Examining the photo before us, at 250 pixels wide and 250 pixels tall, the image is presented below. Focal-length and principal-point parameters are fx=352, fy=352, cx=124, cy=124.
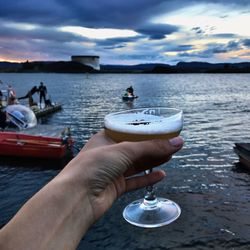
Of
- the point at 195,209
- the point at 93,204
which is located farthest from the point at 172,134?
the point at 195,209

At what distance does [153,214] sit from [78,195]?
1.62 m

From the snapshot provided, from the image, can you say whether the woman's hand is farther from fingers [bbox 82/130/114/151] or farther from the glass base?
the glass base

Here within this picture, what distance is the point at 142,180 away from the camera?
3.25 metres

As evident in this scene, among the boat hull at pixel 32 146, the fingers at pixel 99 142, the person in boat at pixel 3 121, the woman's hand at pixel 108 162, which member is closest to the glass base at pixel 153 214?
the woman's hand at pixel 108 162

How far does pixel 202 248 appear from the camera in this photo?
35.7 feet

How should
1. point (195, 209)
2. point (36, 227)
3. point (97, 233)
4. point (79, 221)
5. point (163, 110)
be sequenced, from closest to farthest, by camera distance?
point (36, 227) → point (79, 221) → point (163, 110) → point (97, 233) → point (195, 209)

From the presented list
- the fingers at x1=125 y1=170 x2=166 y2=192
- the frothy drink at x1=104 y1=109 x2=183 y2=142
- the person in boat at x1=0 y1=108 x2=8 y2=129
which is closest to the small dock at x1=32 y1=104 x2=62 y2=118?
the person in boat at x1=0 y1=108 x2=8 y2=129

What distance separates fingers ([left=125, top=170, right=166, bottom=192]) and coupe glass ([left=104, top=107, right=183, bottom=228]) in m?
0.06

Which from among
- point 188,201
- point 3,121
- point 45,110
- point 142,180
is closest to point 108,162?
point 142,180

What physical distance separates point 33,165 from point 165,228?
33.1 ft

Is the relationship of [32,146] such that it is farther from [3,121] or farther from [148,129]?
[148,129]

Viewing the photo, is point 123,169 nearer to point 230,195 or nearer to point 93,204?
point 93,204

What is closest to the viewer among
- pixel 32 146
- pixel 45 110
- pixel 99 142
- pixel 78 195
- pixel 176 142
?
pixel 78 195

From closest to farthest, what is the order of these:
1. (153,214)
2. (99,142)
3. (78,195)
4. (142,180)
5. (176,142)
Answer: (78,195), (176,142), (99,142), (142,180), (153,214)
